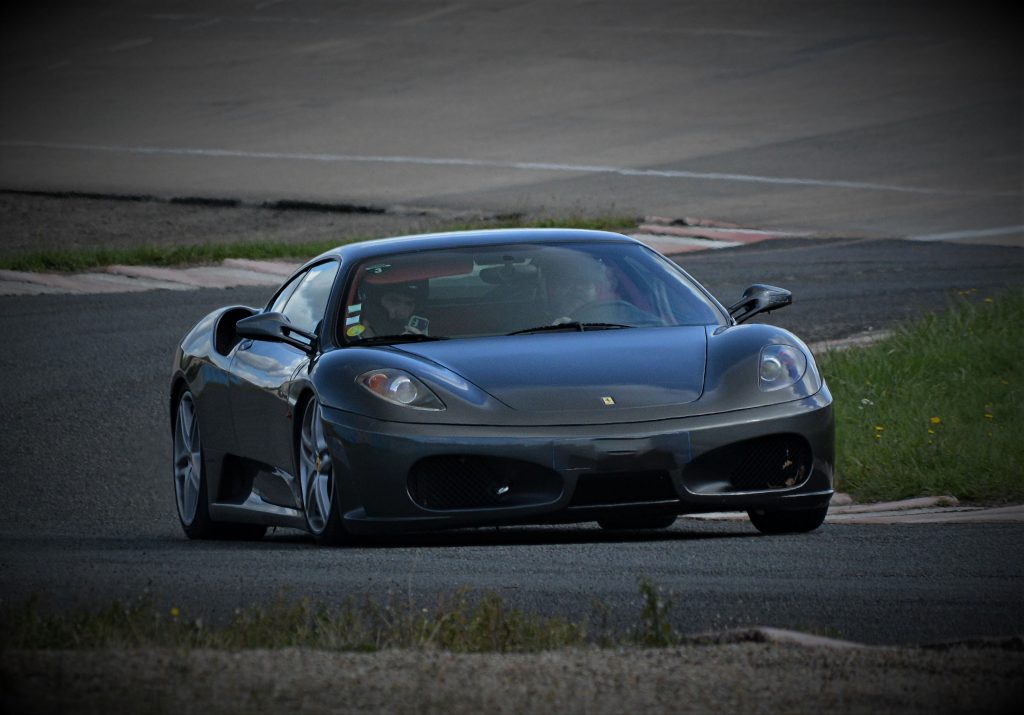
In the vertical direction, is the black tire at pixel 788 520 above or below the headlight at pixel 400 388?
below

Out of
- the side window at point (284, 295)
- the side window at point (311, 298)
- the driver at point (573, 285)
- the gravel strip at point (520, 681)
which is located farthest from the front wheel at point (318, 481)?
the gravel strip at point (520, 681)

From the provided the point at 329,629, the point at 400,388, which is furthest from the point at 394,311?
the point at 329,629

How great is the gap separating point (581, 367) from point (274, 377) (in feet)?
4.94

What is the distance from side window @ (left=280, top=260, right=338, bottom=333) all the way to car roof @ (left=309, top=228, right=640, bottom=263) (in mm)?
87

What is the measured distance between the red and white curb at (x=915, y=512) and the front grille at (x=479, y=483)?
1733mm

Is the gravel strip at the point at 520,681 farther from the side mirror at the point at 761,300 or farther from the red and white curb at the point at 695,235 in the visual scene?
the red and white curb at the point at 695,235

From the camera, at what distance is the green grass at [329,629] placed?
16.4 feet

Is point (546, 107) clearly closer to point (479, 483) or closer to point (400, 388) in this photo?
point (400, 388)

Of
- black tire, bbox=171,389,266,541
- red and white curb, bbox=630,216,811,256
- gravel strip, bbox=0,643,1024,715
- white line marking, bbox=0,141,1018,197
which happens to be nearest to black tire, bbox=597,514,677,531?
black tire, bbox=171,389,266,541

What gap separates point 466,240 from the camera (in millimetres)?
8641

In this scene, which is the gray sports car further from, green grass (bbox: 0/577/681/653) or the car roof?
green grass (bbox: 0/577/681/653)

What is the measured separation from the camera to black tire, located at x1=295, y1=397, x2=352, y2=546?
7.51 meters

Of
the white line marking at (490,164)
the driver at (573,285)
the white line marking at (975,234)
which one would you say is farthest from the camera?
the white line marking at (490,164)

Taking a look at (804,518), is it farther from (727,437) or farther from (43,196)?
(43,196)
